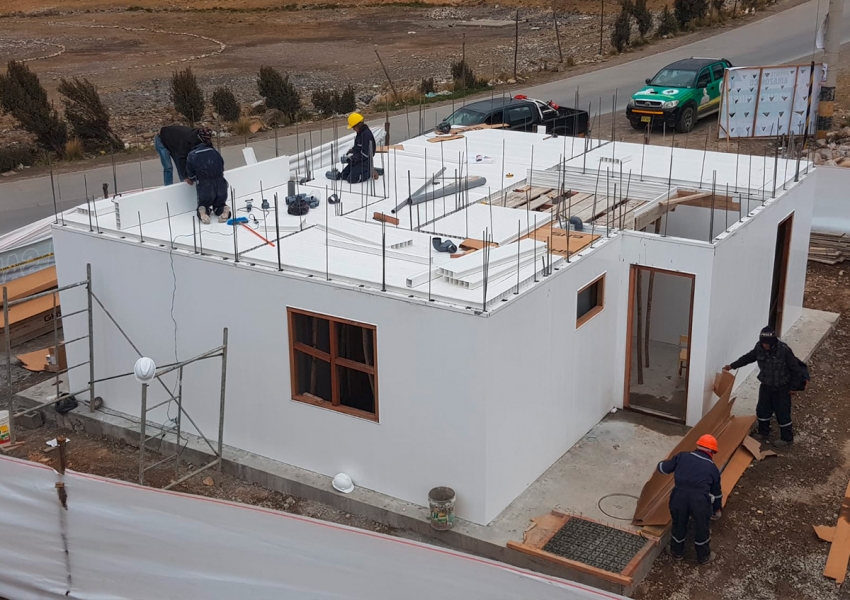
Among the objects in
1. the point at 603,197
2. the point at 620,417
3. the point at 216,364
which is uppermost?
the point at 603,197

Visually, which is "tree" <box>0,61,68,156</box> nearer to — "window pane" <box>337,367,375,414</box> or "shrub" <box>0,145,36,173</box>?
"shrub" <box>0,145,36,173</box>

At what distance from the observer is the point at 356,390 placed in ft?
35.4

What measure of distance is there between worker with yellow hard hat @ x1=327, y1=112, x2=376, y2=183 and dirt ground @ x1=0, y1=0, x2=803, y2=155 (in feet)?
55.6

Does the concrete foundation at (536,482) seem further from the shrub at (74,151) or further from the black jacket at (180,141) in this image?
the shrub at (74,151)

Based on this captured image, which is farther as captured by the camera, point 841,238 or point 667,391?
point 841,238

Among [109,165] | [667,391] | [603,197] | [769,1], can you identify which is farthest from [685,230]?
[769,1]

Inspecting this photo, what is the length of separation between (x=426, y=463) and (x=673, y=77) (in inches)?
794

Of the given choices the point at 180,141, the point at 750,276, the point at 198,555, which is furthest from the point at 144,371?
the point at 750,276

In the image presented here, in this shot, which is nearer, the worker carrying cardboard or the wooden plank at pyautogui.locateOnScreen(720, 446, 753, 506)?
Answer: the wooden plank at pyautogui.locateOnScreen(720, 446, 753, 506)

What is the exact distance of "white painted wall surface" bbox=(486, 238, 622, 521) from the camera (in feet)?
32.4

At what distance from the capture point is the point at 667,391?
43.1 feet

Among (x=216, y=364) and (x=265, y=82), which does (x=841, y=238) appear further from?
(x=265, y=82)

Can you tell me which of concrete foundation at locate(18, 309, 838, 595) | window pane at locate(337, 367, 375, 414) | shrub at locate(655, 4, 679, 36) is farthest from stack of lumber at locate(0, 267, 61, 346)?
shrub at locate(655, 4, 679, 36)

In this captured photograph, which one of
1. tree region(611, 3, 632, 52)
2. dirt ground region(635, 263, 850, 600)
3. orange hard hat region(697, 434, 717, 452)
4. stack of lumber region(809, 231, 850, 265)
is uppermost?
tree region(611, 3, 632, 52)
